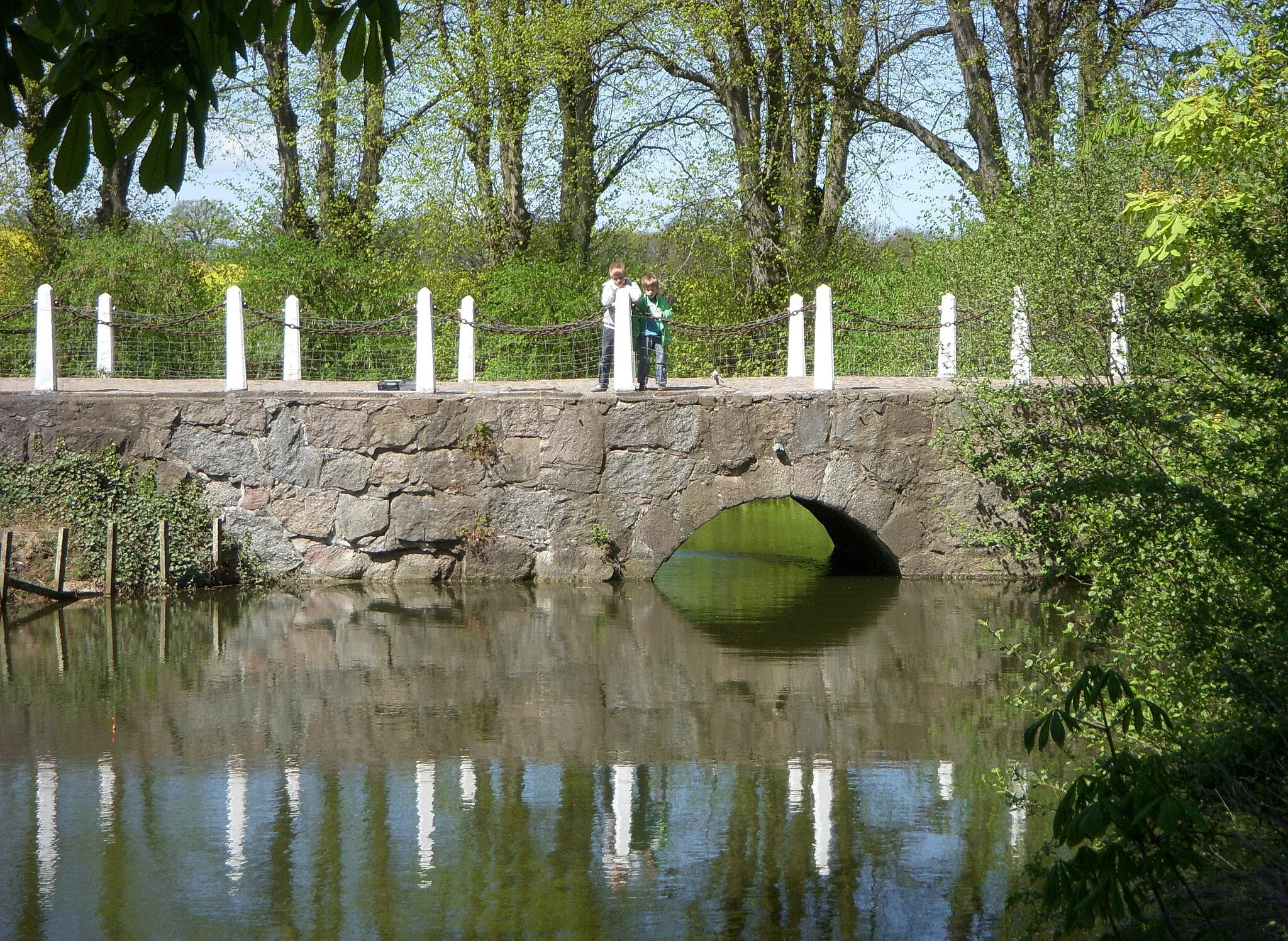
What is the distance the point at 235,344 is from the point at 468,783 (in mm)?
8342

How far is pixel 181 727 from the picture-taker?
9.05 meters

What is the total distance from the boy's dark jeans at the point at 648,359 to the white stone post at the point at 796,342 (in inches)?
57.8

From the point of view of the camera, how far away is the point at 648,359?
602 inches

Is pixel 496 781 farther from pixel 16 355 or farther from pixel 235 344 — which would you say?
Result: pixel 16 355

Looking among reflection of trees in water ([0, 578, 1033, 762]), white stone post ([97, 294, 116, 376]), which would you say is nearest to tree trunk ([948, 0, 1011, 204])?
reflection of trees in water ([0, 578, 1033, 762])

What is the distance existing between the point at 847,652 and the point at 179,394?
767 cm

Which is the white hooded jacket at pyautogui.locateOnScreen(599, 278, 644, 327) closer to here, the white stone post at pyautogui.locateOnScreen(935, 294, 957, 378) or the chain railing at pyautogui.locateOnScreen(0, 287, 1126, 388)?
the chain railing at pyautogui.locateOnScreen(0, 287, 1126, 388)

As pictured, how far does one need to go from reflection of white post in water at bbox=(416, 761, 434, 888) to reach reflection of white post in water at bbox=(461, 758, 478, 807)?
17 cm

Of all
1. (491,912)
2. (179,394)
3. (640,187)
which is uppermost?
(640,187)

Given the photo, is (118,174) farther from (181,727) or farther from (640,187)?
(181,727)

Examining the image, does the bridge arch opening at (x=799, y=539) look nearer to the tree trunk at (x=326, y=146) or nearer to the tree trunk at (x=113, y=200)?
the tree trunk at (x=326, y=146)

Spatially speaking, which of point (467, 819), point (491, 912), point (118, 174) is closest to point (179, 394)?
point (467, 819)

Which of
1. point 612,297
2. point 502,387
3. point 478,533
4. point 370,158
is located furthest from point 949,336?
point 370,158

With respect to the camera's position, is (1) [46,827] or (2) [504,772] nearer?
(1) [46,827]
